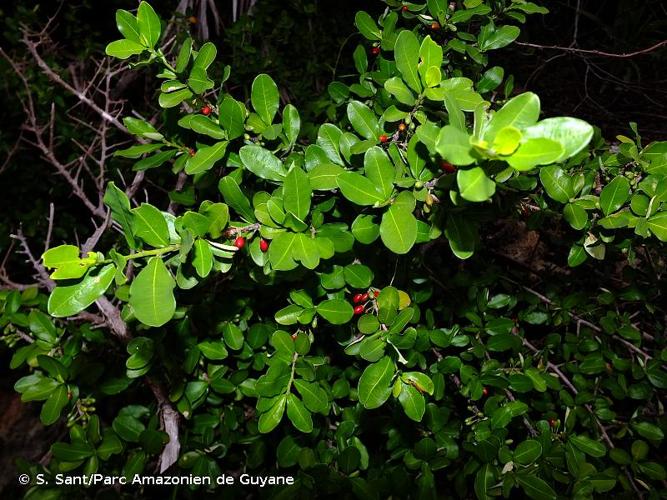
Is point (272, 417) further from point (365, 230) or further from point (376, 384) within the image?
point (365, 230)

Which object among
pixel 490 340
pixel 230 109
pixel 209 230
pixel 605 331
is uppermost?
pixel 230 109

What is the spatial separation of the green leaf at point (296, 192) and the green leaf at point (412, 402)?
0.48 meters

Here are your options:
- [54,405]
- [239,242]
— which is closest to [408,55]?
[239,242]

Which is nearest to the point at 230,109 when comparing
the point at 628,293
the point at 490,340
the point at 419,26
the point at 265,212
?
the point at 265,212

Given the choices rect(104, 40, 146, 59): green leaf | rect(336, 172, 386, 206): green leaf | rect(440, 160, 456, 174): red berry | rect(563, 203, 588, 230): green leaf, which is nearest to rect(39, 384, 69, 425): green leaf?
rect(104, 40, 146, 59): green leaf

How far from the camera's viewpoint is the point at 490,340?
163cm

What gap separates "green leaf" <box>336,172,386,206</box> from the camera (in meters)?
0.86

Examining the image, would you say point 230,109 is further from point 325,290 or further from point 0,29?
point 0,29

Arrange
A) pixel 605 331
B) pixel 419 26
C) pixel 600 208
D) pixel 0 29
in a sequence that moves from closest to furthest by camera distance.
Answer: pixel 600 208, pixel 419 26, pixel 605 331, pixel 0 29

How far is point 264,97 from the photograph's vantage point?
3.57ft

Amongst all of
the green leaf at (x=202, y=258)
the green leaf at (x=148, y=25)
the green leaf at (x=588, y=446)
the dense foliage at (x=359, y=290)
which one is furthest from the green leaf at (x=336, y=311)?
the green leaf at (x=588, y=446)

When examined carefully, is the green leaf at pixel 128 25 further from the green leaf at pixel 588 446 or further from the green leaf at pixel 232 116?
the green leaf at pixel 588 446

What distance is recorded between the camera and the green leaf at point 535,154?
575 mm

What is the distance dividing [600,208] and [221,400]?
1.40 m
